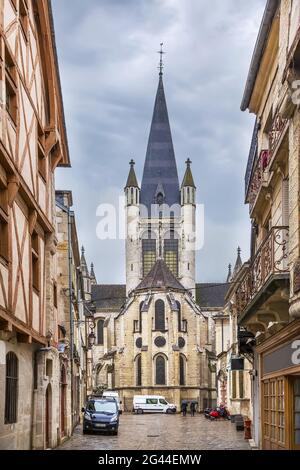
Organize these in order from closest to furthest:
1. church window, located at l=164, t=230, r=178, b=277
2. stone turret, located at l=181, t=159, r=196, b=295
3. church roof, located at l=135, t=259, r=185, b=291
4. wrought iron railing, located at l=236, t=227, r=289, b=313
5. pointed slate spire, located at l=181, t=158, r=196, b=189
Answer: wrought iron railing, located at l=236, t=227, r=289, b=313, church roof, located at l=135, t=259, r=185, b=291, stone turret, located at l=181, t=159, r=196, b=295, church window, located at l=164, t=230, r=178, b=277, pointed slate spire, located at l=181, t=158, r=196, b=189

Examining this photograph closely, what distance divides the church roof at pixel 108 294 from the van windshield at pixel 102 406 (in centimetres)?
6376

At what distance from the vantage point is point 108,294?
10194 cm

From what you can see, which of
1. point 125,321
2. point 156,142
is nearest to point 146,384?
point 125,321

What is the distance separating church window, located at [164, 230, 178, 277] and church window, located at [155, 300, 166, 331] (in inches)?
538

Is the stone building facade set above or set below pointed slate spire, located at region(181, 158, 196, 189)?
below

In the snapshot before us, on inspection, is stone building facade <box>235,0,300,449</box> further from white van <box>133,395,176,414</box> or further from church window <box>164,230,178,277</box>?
church window <box>164,230,178,277</box>

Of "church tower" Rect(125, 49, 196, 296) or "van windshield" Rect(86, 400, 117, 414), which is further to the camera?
"church tower" Rect(125, 49, 196, 296)

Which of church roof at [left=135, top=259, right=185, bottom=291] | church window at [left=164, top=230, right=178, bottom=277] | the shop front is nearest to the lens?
the shop front

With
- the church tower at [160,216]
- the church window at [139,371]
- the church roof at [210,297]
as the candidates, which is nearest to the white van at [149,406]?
the church window at [139,371]

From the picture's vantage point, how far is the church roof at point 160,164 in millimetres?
92375

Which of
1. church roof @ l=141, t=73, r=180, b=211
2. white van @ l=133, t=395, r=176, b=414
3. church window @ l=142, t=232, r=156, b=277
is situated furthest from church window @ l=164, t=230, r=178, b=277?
white van @ l=133, t=395, r=176, b=414

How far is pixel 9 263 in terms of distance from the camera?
13.4 metres

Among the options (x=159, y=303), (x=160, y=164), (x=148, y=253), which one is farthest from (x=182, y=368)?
(x=160, y=164)

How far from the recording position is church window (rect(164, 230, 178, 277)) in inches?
3466
